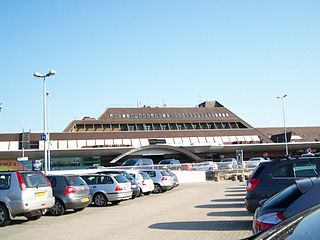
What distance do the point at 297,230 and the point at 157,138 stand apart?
245 ft

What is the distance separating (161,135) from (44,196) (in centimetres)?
6388

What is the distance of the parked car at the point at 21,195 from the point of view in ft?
46.1

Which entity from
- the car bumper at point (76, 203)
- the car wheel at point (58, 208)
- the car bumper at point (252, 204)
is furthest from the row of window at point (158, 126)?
the car bumper at point (252, 204)

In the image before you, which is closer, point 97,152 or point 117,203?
point 117,203

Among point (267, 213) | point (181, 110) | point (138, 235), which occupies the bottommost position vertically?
point (138, 235)

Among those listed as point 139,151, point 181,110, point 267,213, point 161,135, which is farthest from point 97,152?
Answer: point 267,213

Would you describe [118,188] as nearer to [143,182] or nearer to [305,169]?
[143,182]

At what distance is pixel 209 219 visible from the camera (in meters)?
14.2

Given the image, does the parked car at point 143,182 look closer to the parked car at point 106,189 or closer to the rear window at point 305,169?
the parked car at point 106,189

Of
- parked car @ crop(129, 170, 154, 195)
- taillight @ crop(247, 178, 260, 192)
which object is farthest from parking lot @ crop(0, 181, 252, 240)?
parked car @ crop(129, 170, 154, 195)

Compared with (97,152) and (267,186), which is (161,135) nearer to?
(97,152)

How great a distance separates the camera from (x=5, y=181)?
1446 centimetres

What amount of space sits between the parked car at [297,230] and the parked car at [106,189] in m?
17.4

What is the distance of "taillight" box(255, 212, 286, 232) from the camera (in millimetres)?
6027
